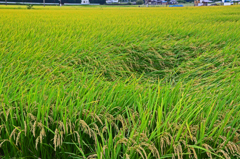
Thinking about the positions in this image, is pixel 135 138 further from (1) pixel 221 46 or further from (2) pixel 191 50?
(1) pixel 221 46

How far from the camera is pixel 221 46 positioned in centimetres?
375

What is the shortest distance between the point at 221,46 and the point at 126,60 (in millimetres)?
1712

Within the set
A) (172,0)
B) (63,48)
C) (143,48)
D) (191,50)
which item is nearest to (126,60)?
(143,48)

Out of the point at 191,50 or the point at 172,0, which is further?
the point at 172,0

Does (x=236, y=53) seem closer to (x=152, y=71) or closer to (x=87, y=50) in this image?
(x=152, y=71)

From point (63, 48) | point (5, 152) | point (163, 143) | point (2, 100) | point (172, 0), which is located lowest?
point (5, 152)

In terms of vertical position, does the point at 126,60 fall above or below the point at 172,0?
below

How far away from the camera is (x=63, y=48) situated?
9.63ft

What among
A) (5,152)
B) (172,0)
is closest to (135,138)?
(5,152)

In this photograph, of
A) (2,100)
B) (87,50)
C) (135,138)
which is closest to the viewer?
(135,138)

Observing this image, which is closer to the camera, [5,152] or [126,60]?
[5,152]

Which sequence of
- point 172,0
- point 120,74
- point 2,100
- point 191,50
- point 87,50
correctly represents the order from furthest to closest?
point 172,0 → point 191,50 → point 87,50 → point 120,74 → point 2,100

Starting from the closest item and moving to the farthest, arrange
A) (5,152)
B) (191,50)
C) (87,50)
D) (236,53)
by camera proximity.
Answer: (5,152)
(87,50)
(236,53)
(191,50)

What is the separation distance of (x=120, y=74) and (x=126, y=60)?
0.40 meters
